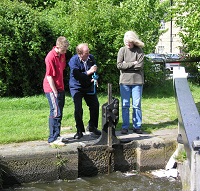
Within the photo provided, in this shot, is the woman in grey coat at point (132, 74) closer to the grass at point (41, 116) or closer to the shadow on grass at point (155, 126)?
the shadow on grass at point (155, 126)

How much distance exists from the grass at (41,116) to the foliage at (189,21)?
149 cm

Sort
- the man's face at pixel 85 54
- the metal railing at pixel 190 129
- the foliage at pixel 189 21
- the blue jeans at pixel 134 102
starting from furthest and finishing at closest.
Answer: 1. the foliage at pixel 189 21
2. the blue jeans at pixel 134 102
3. the man's face at pixel 85 54
4. the metal railing at pixel 190 129

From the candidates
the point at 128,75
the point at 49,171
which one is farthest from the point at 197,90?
the point at 49,171

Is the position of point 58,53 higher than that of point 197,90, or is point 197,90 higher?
point 58,53

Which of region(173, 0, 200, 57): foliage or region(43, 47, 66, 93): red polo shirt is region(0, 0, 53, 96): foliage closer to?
region(173, 0, 200, 57): foliage

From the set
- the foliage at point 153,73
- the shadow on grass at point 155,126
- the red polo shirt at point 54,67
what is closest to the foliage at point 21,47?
the foliage at point 153,73

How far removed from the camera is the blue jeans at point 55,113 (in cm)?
639

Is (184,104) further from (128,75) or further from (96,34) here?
(96,34)

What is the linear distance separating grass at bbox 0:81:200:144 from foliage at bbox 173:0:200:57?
1.49 m

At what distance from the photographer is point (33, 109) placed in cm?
990

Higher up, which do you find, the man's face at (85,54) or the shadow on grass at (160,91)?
the man's face at (85,54)

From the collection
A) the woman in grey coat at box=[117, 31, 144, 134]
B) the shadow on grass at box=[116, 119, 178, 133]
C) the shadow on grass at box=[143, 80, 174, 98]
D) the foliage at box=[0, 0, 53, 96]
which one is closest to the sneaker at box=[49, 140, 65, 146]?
the woman in grey coat at box=[117, 31, 144, 134]

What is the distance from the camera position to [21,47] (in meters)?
10.7

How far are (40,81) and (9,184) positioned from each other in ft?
18.8
